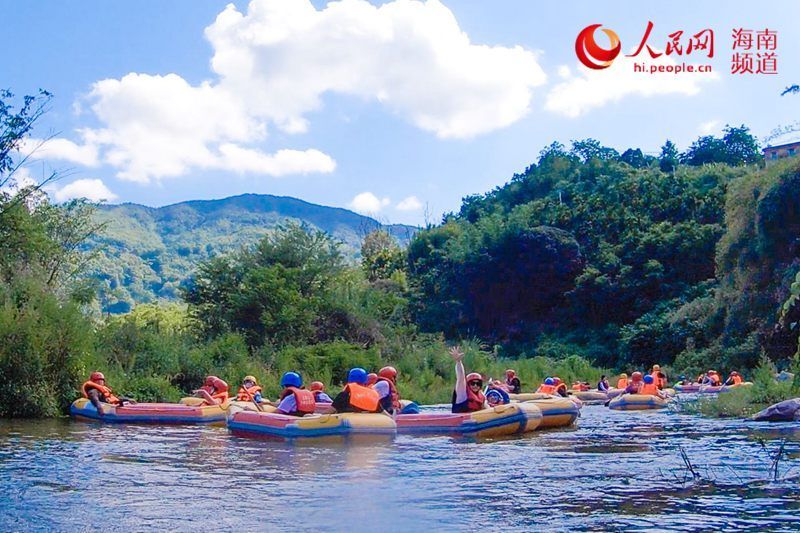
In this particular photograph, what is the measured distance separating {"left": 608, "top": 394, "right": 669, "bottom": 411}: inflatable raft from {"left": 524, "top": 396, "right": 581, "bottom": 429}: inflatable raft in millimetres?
5412

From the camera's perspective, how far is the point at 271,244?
30.4 metres

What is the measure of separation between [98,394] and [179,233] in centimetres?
11195

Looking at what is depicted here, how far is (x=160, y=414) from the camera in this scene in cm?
1652

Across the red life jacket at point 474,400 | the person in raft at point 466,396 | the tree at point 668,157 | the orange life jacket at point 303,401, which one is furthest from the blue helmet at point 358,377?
the tree at point 668,157

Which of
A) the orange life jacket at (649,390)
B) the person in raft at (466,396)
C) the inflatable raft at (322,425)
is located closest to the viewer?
the inflatable raft at (322,425)

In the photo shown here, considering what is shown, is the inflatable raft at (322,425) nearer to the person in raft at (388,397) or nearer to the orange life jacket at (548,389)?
the person in raft at (388,397)

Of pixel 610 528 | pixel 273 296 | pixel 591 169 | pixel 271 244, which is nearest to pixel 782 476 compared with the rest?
pixel 610 528

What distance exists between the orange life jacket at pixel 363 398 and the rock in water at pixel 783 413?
645 cm

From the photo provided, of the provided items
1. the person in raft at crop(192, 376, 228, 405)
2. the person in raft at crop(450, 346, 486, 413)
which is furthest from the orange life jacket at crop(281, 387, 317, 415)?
the person in raft at crop(192, 376, 228, 405)

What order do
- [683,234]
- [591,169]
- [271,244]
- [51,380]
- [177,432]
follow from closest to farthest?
1. [177,432]
2. [51,380]
3. [271,244]
4. [683,234]
5. [591,169]

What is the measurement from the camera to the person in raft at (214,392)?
56.7 feet

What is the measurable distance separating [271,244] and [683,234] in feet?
57.3

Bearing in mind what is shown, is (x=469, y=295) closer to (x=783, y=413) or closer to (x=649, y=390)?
(x=649, y=390)

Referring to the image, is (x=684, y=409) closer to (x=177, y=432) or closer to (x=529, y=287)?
(x=177, y=432)
